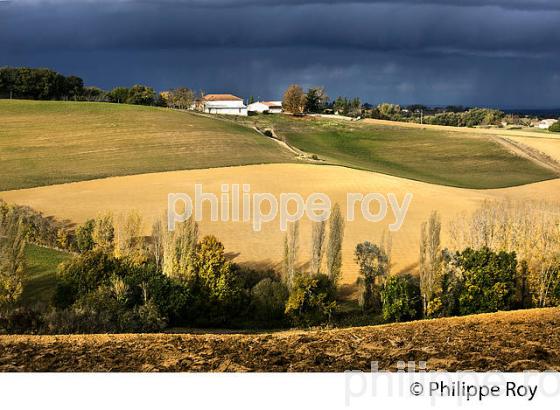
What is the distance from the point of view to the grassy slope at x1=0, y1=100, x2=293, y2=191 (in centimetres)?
5338

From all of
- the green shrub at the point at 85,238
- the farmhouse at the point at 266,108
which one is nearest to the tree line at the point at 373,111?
the farmhouse at the point at 266,108

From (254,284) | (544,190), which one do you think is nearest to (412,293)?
(254,284)

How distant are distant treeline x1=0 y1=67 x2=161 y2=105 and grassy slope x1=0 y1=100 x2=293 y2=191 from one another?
44.4ft

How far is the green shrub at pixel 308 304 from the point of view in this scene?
1908 cm

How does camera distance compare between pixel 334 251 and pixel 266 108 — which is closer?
pixel 334 251

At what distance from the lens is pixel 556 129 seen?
95.2m

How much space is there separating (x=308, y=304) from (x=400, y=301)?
2.68 m

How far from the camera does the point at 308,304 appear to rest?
19.5m

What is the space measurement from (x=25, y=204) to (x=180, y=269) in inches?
891

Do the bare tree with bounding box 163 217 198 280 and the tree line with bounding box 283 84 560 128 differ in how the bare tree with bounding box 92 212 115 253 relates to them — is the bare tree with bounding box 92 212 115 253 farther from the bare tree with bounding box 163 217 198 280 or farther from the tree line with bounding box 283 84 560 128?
the tree line with bounding box 283 84 560 128

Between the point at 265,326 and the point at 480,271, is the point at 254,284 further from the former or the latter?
the point at 480,271

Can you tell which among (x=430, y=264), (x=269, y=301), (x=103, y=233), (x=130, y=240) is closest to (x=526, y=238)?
(x=430, y=264)
